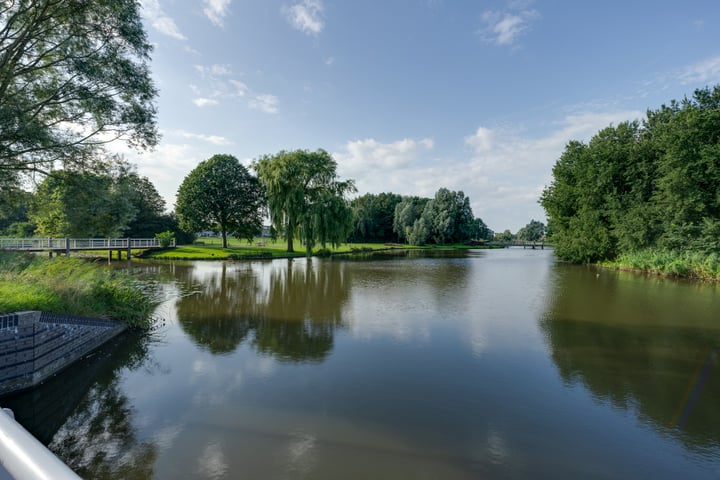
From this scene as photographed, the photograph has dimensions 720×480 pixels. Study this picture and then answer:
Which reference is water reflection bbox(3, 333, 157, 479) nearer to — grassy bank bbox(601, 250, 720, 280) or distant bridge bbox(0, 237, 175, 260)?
distant bridge bbox(0, 237, 175, 260)

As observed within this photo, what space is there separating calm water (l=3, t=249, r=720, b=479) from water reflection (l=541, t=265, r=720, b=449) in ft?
0.15

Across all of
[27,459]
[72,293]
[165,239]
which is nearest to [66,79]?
[72,293]

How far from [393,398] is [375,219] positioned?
71.8 m

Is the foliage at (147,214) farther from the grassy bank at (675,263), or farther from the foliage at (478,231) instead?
the foliage at (478,231)

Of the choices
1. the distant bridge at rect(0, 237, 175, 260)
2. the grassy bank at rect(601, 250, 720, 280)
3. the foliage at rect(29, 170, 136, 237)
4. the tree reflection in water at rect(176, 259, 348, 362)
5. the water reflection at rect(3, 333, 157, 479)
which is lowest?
the water reflection at rect(3, 333, 157, 479)

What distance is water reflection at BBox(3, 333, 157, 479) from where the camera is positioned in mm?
Result: 4703

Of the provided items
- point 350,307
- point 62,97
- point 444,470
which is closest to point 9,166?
point 62,97

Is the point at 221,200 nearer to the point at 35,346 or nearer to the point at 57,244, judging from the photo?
the point at 57,244

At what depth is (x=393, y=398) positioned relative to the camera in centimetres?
640

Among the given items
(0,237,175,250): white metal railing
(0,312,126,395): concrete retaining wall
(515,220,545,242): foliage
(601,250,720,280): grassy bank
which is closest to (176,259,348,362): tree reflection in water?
(0,312,126,395): concrete retaining wall

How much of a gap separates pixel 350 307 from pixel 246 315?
3.82m

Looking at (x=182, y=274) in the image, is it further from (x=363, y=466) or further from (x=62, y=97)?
(x=363, y=466)

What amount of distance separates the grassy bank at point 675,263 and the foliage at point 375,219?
5127 cm

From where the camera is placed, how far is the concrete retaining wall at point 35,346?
21.0 ft
